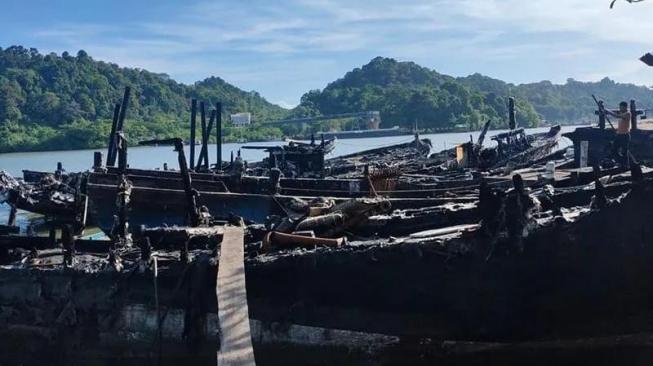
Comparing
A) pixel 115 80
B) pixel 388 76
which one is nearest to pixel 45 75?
pixel 115 80

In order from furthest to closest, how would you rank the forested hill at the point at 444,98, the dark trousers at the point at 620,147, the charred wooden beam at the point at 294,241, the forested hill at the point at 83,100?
the forested hill at the point at 444,98 < the forested hill at the point at 83,100 < the dark trousers at the point at 620,147 < the charred wooden beam at the point at 294,241

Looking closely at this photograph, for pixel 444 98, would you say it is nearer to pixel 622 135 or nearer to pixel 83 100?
pixel 83 100

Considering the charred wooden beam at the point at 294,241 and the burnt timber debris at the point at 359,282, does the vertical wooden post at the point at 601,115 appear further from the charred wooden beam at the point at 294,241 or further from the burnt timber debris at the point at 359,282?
the charred wooden beam at the point at 294,241

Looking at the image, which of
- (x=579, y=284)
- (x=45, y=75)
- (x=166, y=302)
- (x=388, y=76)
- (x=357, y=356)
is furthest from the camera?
(x=388, y=76)

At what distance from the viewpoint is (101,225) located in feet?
56.9

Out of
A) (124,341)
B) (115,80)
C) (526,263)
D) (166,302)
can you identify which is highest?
(115,80)

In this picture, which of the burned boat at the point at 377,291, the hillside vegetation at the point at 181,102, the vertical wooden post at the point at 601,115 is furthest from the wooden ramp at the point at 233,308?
the hillside vegetation at the point at 181,102

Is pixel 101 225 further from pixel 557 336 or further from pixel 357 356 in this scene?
pixel 557 336

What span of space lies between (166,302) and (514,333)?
14.1 ft

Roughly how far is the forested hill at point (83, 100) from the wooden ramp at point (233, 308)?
82.8 metres

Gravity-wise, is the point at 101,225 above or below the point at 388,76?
below

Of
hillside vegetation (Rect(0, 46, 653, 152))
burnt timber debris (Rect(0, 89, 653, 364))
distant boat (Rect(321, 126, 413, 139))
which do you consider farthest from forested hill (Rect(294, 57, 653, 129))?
burnt timber debris (Rect(0, 89, 653, 364))

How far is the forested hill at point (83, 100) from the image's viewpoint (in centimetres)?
10169

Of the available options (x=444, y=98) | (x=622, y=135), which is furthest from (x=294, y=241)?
(x=444, y=98)
